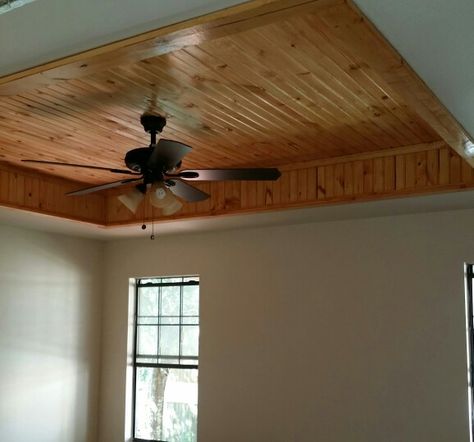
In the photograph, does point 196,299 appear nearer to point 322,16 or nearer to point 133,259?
point 133,259

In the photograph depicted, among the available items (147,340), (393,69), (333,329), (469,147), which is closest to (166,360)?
(147,340)

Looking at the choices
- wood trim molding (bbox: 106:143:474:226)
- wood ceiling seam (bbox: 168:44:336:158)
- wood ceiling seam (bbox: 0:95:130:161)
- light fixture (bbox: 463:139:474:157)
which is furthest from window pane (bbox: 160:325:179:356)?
light fixture (bbox: 463:139:474:157)

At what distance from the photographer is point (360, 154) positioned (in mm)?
4918

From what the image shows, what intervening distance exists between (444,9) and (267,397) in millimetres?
4338

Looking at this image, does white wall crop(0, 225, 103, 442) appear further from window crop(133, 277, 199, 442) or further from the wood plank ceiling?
the wood plank ceiling

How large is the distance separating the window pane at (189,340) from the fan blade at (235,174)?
292 centimetres

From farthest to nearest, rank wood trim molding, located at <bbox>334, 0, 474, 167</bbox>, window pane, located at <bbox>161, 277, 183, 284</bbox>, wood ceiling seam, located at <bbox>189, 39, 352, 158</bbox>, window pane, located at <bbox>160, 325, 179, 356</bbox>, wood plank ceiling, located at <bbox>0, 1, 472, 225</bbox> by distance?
window pane, located at <bbox>161, 277, 183, 284</bbox> → window pane, located at <bbox>160, 325, 179, 356</bbox> → wood ceiling seam, located at <bbox>189, 39, 352, 158</bbox> → wood plank ceiling, located at <bbox>0, 1, 472, 225</bbox> → wood trim molding, located at <bbox>334, 0, 474, 167</bbox>

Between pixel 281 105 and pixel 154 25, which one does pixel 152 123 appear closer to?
pixel 281 105

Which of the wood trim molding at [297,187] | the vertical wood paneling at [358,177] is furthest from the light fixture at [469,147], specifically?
the vertical wood paneling at [358,177]

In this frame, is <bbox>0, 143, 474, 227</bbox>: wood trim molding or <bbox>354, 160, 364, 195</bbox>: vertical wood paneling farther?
<bbox>354, 160, 364, 195</bbox>: vertical wood paneling

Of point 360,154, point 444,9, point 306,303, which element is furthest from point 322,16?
point 306,303

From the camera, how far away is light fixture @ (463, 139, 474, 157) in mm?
3504

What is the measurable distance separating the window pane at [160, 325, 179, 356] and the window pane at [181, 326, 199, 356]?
0.08 m

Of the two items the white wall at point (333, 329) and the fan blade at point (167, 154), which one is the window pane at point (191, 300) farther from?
the fan blade at point (167, 154)
